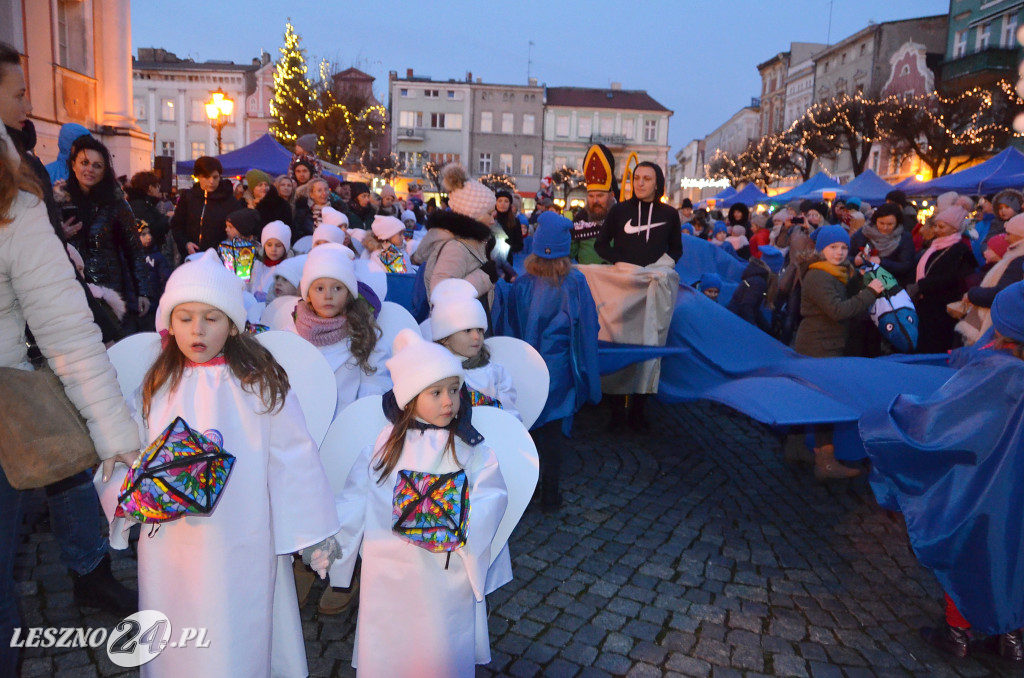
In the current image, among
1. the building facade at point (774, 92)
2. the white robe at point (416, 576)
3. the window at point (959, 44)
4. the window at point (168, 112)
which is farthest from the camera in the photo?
the building facade at point (774, 92)

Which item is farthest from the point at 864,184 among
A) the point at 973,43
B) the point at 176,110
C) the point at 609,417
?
the point at 176,110

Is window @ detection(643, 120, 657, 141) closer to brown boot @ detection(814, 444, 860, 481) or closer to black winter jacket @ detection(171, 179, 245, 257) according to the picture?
black winter jacket @ detection(171, 179, 245, 257)

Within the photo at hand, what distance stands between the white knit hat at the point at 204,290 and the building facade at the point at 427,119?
6685 centimetres

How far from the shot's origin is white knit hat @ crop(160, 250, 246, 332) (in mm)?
2627

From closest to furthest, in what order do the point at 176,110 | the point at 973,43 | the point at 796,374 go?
the point at 796,374
the point at 973,43
the point at 176,110

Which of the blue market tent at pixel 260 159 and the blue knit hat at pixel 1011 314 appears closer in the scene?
the blue knit hat at pixel 1011 314

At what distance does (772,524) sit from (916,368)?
4.75 feet

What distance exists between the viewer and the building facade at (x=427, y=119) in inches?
2677

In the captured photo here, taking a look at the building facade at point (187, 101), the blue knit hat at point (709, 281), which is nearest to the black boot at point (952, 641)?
the blue knit hat at point (709, 281)

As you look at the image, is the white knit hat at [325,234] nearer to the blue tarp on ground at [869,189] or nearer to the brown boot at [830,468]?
the brown boot at [830,468]

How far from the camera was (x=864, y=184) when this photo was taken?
1833 cm

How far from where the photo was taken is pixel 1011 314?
3410 mm

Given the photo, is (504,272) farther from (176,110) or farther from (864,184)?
(176,110)

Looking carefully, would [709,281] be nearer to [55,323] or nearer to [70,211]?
[70,211]
